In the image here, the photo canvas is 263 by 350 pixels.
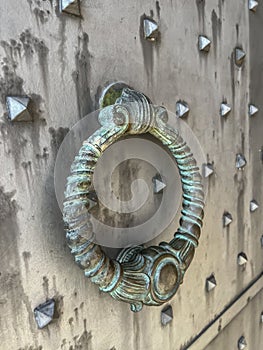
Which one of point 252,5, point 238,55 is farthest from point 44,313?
point 252,5

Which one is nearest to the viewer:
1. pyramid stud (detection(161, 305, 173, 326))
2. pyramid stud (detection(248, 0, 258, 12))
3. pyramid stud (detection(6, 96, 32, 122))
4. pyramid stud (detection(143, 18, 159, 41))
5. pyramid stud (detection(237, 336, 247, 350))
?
pyramid stud (detection(6, 96, 32, 122))

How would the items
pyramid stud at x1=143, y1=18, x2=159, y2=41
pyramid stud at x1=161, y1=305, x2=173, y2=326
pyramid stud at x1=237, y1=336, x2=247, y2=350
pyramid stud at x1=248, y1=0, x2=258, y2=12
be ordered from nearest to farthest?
pyramid stud at x1=143, y1=18, x2=159, y2=41 → pyramid stud at x1=161, y1=305, x2=173, y2=326 → pyramid stud at x1=248, y1=0, x2=258, y2=12 → pyramid stud at x1=237, y1=336, x2=247, y2=350

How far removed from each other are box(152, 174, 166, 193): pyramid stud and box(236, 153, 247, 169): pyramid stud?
0.26 m

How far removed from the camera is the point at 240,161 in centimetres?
75

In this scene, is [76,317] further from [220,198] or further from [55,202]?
[220,198]

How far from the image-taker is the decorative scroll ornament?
373 millimetres

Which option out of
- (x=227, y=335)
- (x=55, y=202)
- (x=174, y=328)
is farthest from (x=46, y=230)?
(x=227, y=335)

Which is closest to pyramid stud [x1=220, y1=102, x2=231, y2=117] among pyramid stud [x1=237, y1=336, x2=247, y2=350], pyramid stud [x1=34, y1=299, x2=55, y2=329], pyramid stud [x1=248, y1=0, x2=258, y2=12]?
pyramid stud [x1=248, y1=0, x2=258, y2=12]

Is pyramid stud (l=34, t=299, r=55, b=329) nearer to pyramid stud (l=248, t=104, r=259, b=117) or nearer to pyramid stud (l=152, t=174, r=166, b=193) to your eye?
pyramid stud (l=152, t=174, r=166, b=193)

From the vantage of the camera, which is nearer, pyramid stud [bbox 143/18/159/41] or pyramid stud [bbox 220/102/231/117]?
pyramid stud [bbox 143/18/159/41]

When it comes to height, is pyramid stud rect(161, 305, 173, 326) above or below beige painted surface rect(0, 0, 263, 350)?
below

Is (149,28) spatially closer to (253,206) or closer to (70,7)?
(70,7)

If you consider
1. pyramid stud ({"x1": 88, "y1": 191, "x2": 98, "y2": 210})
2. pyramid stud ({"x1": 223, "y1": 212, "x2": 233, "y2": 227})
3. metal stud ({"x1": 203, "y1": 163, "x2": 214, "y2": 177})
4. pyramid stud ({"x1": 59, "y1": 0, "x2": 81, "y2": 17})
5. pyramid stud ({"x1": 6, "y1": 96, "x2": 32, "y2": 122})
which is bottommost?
pyramid stud ({"x1": 223, "y1": 212, "x2": 233, "y2": 227})

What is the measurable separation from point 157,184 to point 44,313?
0.25 metres
